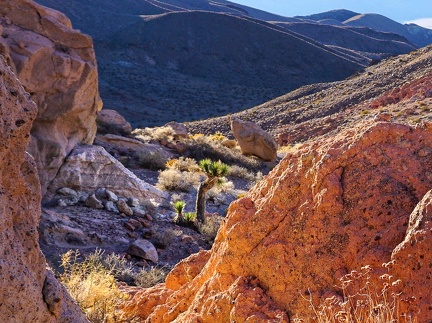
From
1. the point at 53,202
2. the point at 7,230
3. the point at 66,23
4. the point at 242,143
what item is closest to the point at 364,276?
the point at 7,230

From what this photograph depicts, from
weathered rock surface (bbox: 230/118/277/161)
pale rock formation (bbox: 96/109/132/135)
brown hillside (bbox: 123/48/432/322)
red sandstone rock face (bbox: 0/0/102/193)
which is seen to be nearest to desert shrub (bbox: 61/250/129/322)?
brown hillside (bbox: 123/48/432/322)

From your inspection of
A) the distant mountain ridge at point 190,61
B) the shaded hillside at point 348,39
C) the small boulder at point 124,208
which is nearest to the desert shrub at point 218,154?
the small boulder at point 124,208

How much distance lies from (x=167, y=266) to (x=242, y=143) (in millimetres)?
16780

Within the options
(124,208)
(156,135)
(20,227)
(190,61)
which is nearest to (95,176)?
(124,208)

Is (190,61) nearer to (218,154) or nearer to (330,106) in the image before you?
(330,106)

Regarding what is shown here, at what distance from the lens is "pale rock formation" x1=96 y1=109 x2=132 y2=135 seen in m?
23.0

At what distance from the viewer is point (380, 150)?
4.09 m

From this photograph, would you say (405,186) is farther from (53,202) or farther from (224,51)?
(224,51)

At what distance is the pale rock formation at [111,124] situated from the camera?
23.0 meters

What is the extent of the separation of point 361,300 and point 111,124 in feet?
69.4

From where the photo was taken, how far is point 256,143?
84.1ft

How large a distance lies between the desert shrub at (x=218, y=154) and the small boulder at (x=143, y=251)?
44.1 feet

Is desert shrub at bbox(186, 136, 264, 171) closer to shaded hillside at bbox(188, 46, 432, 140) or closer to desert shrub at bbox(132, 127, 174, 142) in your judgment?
desert shrub at bbox(132, 127, 174, 142)

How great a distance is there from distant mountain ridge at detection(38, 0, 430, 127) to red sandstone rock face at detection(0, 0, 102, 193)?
3417cm
